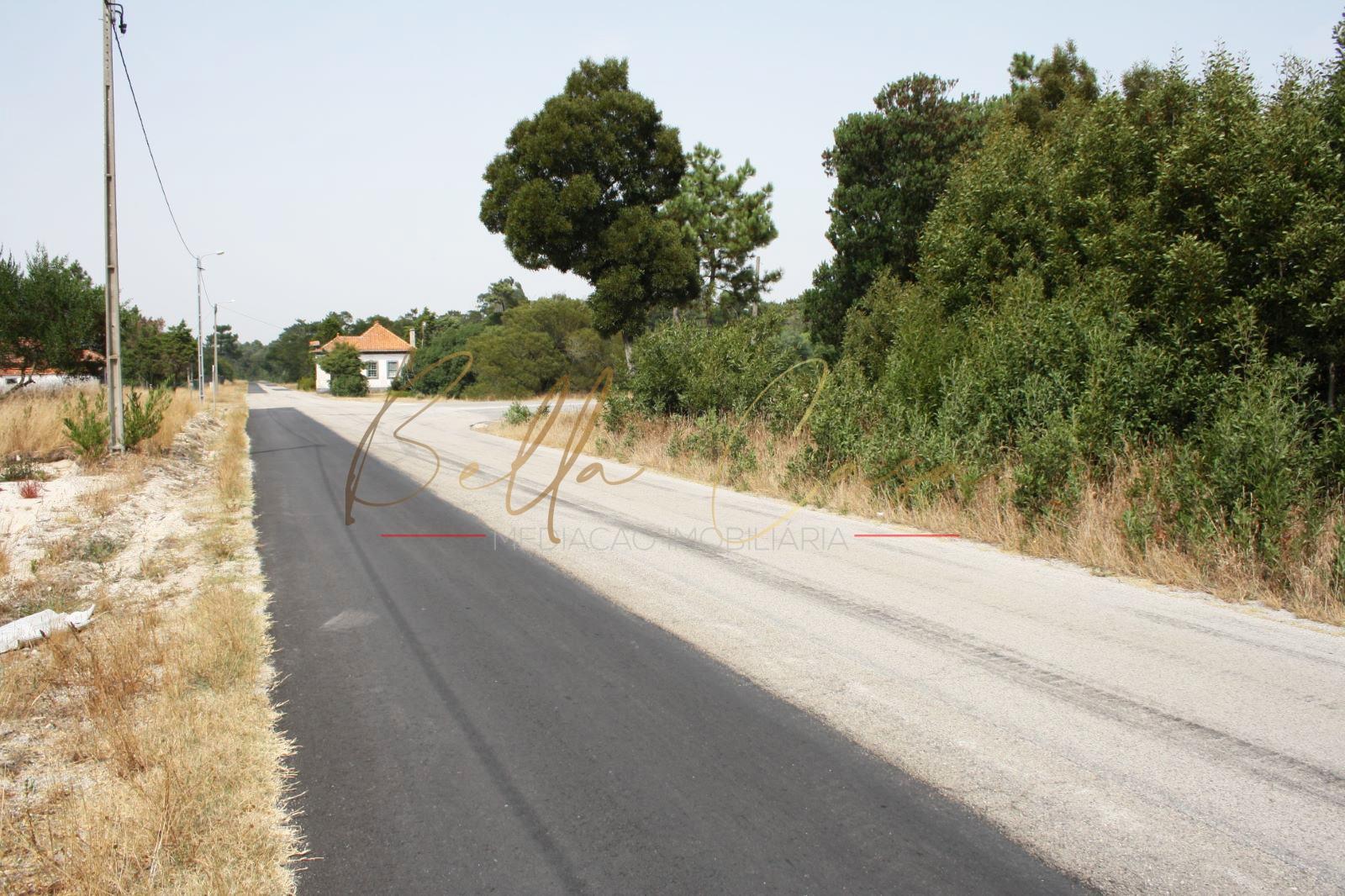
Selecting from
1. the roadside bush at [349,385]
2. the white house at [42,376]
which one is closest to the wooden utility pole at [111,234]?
the white house at [42,376]

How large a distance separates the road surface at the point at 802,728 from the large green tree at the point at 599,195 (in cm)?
1931

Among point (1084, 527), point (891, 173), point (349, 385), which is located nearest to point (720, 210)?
point (891, 173)

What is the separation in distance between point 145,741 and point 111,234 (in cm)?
1467

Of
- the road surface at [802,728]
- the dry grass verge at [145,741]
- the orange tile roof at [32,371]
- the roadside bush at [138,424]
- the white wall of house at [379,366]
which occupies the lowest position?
the dry grass verge at [145,741]

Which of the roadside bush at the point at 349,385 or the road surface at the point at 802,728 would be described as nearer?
the road surface at the point at 802,728

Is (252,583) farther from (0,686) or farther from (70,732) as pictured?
(70,732)

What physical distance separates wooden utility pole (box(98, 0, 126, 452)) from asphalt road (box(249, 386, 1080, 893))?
1167 centimetres

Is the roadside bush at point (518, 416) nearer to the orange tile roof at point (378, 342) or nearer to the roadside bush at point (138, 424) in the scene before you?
the roadside bush at point (138, 424)

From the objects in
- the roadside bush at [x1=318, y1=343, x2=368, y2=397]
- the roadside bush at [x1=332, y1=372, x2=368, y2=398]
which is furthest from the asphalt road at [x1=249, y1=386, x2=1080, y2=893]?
the roadside bush at [x1=318, y1=343, x2=368, y2=397]

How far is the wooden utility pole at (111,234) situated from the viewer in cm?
1555

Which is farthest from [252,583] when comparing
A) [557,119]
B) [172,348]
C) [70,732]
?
[172,348]

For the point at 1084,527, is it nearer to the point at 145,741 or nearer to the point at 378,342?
the point at 145,741

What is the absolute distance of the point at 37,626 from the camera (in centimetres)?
626

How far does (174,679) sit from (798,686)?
370cm
